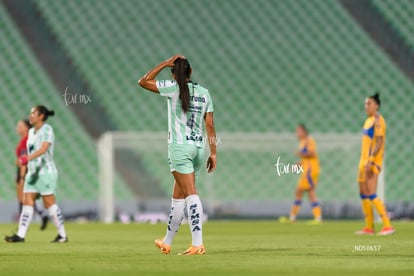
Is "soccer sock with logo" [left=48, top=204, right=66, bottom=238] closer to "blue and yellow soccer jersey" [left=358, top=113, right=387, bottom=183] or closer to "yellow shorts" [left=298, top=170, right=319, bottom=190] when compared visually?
"blue and yellow soccer jersey" [left=358, top=113, right=387, bottom=183]

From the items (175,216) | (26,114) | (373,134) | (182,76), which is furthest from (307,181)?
(182,76)

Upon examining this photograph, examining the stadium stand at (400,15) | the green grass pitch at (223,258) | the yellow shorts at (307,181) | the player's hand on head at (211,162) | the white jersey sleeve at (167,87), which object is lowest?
the green grass pitch at (223,258)

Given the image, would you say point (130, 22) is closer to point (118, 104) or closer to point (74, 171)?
point (118, 104)

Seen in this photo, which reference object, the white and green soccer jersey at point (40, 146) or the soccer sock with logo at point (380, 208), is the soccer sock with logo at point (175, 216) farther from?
the soccer sock with logo at point (380, 208)

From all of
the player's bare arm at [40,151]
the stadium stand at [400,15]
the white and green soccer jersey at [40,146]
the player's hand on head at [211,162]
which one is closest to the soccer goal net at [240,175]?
the stadium stand at [400,15]

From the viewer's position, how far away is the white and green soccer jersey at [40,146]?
10008 mm

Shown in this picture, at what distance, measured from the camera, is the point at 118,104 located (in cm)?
2177

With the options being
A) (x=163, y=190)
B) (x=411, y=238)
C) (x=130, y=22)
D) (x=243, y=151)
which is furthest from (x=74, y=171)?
(x=411, y=238)

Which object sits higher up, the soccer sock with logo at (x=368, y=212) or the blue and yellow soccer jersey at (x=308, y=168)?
the blue and yellow soccer jersey at (x=308, y=168)

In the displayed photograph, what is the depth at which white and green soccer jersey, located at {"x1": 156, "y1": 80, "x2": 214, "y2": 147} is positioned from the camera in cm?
768

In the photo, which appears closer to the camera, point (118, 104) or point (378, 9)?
point (118, 104)

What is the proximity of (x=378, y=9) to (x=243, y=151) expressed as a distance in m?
6.09

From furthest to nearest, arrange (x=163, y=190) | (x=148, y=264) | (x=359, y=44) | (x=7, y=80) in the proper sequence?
1. (x=359, y=44)
2. (x=7, y=80)
3. (x=163, y=190)
4. (x=148, y=264)

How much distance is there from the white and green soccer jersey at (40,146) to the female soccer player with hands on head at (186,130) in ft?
8.59
